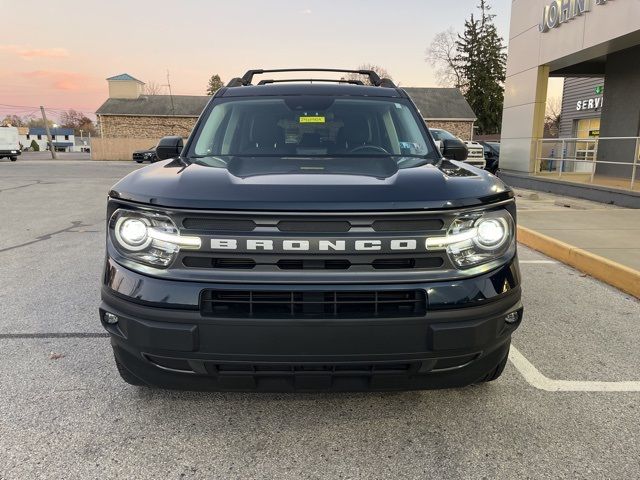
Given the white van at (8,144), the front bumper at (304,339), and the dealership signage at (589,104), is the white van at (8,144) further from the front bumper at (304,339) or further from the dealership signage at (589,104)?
the front bumper at (304,339)

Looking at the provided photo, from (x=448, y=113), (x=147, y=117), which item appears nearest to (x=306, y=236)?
(x=448, y=113)

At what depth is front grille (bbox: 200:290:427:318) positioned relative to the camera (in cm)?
212

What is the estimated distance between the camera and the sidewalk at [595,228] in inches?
242

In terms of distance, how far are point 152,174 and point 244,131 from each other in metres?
1.12

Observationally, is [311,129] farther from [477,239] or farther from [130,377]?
[130,377]

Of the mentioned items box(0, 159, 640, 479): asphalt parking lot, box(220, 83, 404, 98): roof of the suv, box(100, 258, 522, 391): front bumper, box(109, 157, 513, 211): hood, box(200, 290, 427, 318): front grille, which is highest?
box(220, 83, 404, 98): roof of the suv

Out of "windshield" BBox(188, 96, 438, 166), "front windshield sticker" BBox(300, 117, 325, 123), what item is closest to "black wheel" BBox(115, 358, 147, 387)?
"windshield" BBox(188, 96, 438, 166)

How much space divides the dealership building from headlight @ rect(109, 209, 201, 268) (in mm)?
11680

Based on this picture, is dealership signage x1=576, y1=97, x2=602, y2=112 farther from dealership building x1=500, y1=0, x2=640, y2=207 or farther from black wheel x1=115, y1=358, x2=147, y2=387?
black wheel x1=115, y1=358, x2=147, y2=387

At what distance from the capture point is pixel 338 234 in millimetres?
2154

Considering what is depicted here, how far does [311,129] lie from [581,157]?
1423 cm

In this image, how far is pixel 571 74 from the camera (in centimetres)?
1828

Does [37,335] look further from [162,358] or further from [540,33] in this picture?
[540,33]

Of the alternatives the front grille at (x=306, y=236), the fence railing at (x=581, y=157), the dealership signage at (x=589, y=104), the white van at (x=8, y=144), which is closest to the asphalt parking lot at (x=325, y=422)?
the front grille at (x=306, y=236)
